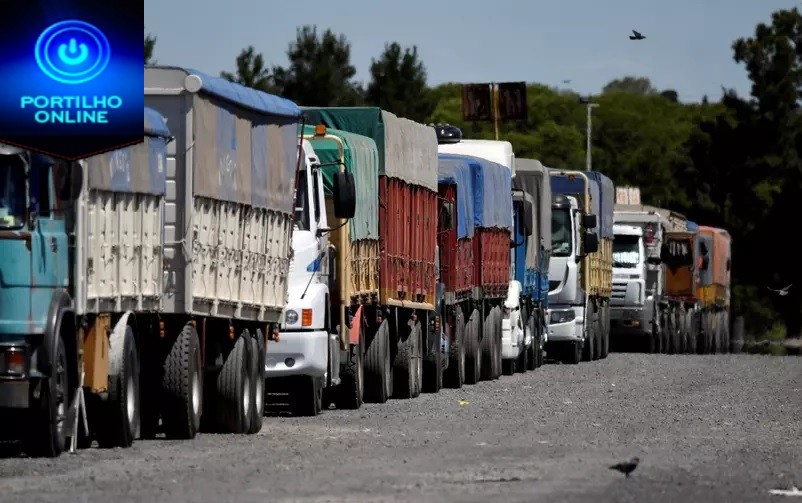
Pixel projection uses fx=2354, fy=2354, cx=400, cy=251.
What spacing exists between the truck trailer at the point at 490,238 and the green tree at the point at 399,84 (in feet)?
181

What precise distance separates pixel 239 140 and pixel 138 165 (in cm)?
255

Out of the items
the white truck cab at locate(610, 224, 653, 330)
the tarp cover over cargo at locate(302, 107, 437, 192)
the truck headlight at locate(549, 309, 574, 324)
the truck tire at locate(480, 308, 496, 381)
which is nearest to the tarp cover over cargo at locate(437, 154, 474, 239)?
the truck tire at locate(480, 308, 496, 381)

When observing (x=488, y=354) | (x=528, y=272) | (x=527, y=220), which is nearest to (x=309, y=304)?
(x=488, y=354)

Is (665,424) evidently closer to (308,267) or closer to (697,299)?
(308,267)

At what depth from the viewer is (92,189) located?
18.7m

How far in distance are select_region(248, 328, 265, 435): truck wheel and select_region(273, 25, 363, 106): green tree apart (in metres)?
67.2

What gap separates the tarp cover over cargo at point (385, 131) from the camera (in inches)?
1166

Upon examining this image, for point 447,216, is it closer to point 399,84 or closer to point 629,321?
point 629,321

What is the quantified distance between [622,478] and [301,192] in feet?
31.0

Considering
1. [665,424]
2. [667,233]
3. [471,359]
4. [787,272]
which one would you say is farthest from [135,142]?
[787,272]

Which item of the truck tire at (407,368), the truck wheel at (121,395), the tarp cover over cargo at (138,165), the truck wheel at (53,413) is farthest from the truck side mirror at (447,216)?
the truck wheel at (53,413)

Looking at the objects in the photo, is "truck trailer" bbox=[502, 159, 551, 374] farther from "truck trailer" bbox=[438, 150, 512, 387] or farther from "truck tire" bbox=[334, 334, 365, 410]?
"truck tire" bbox=[334, 334, 365, 410]

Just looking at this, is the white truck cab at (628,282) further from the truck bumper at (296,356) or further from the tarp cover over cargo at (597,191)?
the truck bumper at (296,356)

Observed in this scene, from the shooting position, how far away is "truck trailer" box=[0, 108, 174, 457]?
58.4 ft
